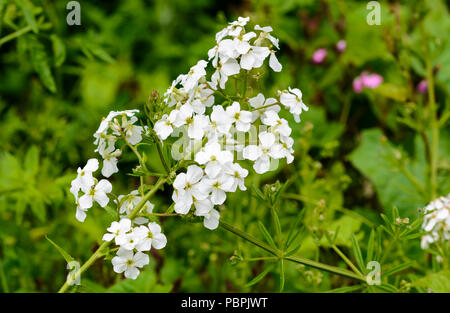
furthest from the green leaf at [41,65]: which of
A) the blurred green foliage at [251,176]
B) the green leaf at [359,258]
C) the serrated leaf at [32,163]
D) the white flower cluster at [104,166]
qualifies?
the green leaf at [359,258]

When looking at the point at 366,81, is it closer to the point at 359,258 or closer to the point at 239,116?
the point at 359,258

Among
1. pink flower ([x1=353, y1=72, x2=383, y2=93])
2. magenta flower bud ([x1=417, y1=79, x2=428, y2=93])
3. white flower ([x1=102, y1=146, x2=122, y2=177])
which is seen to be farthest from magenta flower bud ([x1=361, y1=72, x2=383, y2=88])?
white flower ([x1=102, y1=146, x2=122, y2=177])

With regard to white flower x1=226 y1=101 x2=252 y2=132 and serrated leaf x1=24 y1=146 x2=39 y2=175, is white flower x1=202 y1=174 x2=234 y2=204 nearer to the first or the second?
white flower x1=226 y1=101 x2=252 y2=132

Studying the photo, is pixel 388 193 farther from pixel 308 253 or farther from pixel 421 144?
pixel 308 253

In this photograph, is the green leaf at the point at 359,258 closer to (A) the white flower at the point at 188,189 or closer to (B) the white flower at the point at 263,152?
(B) the white flower at the point at 263,152

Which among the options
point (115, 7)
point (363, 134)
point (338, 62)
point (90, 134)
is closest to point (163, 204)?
point (90, 134)

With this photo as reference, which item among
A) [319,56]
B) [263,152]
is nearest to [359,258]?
[263,152]
